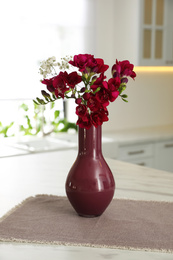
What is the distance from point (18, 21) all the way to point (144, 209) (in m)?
2.56

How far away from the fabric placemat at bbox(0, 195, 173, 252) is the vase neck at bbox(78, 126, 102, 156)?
8.4 inches

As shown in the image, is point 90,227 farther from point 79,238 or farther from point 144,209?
point 144,209

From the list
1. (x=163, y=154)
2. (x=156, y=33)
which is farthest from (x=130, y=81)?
(x=163, y=154)

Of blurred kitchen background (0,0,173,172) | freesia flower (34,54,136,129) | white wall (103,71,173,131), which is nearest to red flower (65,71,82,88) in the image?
freesia flower (34,54,136,129)

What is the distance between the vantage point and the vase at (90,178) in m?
1.30

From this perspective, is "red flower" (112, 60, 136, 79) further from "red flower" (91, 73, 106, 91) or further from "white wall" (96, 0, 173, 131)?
"white wall" (96, 0, 173, 131)

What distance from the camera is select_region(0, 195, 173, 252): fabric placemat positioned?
45.7 inches

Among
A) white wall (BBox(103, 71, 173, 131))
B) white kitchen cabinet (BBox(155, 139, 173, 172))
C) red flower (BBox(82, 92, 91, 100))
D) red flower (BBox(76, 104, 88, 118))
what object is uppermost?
red flower (BBox(82, 92, 91, 100))

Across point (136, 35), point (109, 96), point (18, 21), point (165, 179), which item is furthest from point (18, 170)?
point (136, 35)

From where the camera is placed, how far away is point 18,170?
2.09 metres

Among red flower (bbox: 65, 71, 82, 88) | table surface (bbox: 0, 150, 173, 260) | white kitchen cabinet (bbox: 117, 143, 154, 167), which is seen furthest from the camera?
white kitchen cabinet (bbox: 117, 143, 154, 167)

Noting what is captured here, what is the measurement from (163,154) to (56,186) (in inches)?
95.5

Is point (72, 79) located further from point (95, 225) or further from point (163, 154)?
point (163, 154)

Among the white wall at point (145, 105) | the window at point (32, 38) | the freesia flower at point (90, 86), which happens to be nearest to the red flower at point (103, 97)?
the freesia flower at point (90, 86)
